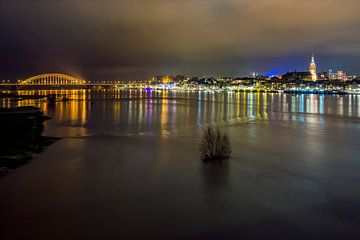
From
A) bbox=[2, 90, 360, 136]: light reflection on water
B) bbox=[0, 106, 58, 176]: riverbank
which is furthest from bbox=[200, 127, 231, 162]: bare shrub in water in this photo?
bbox=[2, 90, 360, 136]: light reflection on water

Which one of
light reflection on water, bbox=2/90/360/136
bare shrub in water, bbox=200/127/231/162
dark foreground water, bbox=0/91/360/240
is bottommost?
dark foreground water, bbox=0/91/360/240

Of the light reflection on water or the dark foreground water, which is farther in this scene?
the light reflection on water

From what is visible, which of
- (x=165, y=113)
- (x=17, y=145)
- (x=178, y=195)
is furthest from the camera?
(x=165, y=113)

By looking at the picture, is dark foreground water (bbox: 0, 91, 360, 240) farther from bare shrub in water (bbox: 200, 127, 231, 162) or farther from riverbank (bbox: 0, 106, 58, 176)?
riverbank (bbox: 0, 106, 58, 176)

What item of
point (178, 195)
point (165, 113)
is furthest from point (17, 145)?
point (165, 113)

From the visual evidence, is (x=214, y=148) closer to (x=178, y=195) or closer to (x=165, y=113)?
(x=178, y=195)

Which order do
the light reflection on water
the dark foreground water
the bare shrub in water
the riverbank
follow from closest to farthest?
1. the dark foreground water
2. the riverbank
3. the bare shrub in water
4. the light reflection on water

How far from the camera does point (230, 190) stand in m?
8.68

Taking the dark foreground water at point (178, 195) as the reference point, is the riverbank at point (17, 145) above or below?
above

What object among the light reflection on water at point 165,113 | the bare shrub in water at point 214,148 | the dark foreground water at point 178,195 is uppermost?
the light reflection on water at point 165,113

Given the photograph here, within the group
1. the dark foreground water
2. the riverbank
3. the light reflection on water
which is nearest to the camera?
the dark foreground water

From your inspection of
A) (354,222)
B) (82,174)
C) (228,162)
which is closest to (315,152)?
(228,162)

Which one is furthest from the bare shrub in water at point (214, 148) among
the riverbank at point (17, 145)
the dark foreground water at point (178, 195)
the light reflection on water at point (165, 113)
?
the light reflection on water at point (165, 113)

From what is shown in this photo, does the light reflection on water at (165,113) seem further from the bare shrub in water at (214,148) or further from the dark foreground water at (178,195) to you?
the dark foreground water at (178,195)
